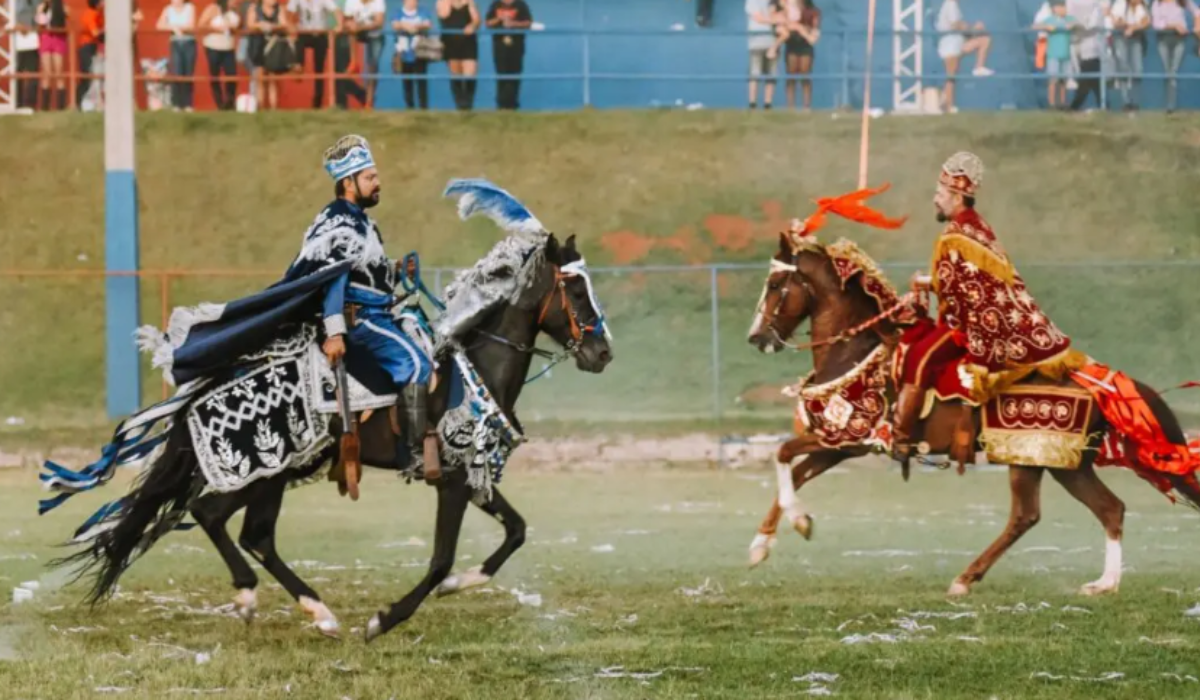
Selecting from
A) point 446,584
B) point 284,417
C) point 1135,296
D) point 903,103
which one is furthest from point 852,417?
point 903,103

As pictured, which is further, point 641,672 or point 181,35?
point 181,35

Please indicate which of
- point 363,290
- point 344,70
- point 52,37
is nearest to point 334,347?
point 363,290

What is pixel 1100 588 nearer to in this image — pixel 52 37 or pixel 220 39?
pixel 220 39

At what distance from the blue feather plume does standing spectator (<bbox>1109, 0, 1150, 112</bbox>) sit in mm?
19673

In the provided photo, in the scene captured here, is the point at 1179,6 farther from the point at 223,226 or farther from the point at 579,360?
the point at 579,360

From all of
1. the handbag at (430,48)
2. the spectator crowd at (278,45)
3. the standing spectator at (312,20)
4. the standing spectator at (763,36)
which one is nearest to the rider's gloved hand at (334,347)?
the spectator crowd at (278,45)

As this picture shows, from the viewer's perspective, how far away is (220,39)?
1161 inches

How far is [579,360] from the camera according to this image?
11.8 metres

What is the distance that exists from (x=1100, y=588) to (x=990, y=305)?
1.82 meters

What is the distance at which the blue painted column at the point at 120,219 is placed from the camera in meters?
26.9

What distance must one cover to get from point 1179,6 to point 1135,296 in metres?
5.35

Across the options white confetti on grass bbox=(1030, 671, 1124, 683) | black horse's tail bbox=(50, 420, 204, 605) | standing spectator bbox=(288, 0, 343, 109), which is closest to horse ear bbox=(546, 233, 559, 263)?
black horse's tail bbox=(50, 420, 204, 605)

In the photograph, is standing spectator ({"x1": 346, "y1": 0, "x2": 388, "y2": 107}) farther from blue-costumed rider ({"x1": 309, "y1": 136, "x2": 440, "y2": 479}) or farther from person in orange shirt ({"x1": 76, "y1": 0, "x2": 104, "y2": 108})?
blue-costumed rider ({"x1": 309, "y1": 136, "x2": 440, "y2": 479})

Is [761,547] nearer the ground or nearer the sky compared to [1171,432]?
nearer the ground
